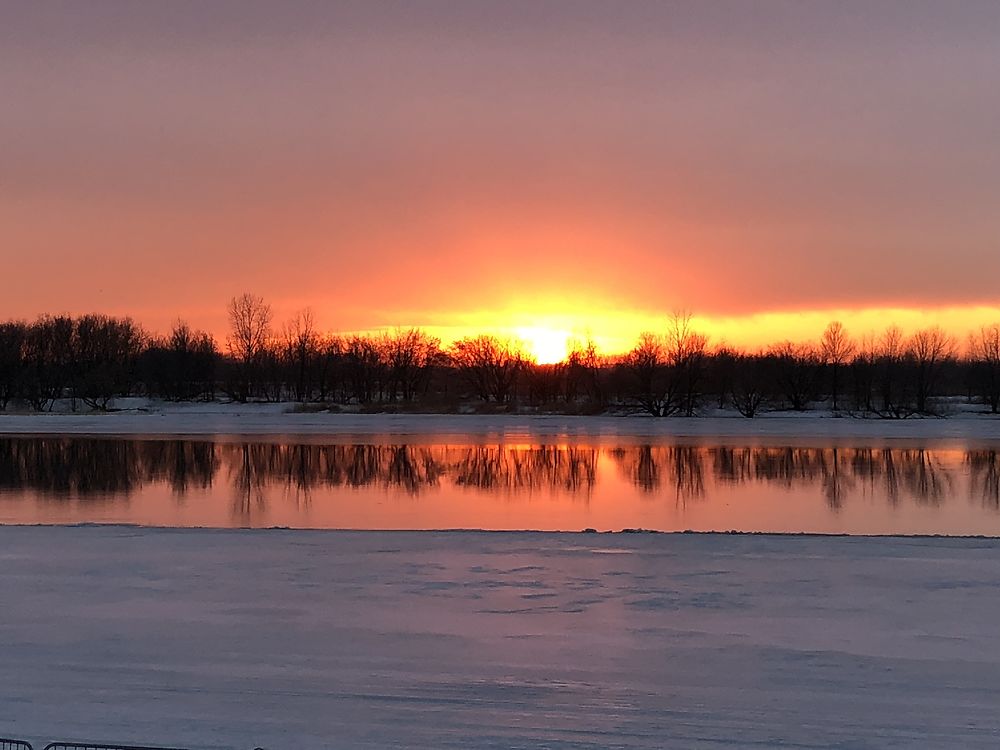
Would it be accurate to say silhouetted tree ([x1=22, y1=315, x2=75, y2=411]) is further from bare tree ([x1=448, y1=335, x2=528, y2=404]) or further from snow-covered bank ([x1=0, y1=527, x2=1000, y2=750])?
snow-covered bank ([x1=0, y1=527, x2=1000, y2=750])

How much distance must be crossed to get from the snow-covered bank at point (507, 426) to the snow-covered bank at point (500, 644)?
24.0 m

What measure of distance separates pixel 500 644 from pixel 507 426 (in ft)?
121

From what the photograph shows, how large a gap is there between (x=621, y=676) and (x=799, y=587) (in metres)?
3.58

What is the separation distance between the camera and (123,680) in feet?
21.0

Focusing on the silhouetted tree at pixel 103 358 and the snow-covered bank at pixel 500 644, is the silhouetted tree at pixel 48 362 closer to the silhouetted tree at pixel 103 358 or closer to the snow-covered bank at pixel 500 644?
the silhouetted tree at pixel 103 358

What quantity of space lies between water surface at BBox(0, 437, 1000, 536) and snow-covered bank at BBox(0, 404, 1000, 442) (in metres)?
5.82

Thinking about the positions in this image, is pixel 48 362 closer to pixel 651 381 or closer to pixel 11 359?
pixel 11 359

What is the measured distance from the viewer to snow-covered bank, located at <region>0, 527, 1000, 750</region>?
5602 millimetres

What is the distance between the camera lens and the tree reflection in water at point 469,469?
1911 centimetres

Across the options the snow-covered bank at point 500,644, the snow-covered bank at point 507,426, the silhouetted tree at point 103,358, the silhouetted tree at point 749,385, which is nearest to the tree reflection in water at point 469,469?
the snow-covered bank at point 500,644

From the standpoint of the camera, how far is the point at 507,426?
44.2 meters

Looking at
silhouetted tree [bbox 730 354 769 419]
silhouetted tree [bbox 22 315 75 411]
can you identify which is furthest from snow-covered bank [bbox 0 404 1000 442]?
silhouetted tree [bbox 22 315 75 411]

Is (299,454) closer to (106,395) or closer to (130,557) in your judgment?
(130,557)

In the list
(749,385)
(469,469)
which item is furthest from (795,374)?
(469,469)
